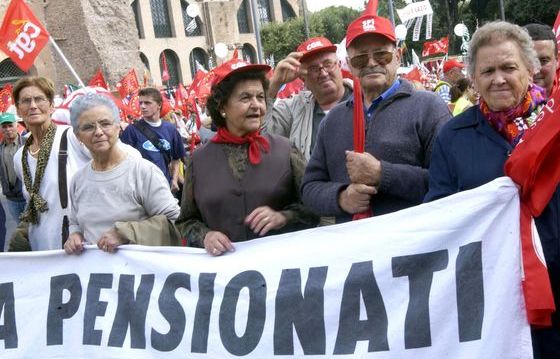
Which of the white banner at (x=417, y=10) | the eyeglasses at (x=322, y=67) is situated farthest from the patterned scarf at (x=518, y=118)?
the white banner at (x=417, y=10)

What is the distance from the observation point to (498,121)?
257 centimetres

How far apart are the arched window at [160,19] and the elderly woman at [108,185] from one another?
49078 millimetres

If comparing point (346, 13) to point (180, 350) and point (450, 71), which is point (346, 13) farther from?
point (180, 350)

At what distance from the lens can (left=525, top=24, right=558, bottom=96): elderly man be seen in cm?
364

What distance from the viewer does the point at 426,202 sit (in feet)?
9.14

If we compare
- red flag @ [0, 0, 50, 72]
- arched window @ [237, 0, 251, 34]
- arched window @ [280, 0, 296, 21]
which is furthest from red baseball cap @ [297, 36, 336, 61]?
arched window @ [280, 0, 296, 21]

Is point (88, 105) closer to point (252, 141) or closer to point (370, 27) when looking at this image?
point (252, 141)

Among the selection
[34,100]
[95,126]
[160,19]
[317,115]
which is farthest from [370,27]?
[160,19]

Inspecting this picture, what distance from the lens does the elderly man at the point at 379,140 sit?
2.91 metres

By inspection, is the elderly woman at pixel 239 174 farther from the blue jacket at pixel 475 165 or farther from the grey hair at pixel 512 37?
the grey hair at pixel 512 37

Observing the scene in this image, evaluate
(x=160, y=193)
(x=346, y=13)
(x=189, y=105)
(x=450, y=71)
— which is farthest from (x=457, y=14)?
(x=160, y=193)

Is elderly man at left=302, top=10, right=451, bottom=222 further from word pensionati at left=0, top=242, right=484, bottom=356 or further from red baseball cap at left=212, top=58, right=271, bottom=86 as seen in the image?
red baseball cap at left=212, top=58, right=271, bottom=86

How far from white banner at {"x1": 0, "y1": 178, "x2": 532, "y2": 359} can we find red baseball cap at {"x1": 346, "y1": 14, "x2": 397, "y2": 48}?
2.69 feet

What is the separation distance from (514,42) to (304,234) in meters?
1.17
